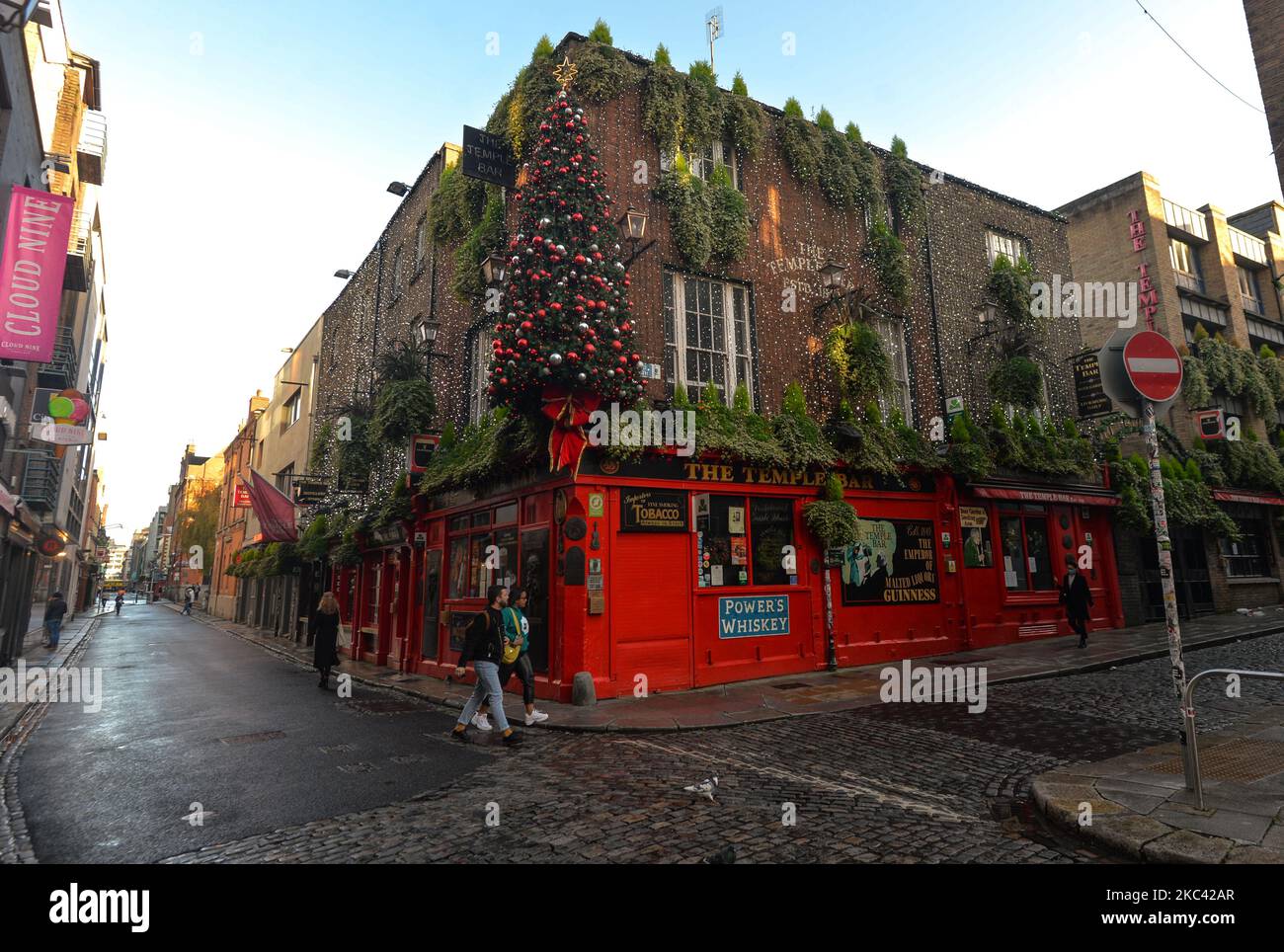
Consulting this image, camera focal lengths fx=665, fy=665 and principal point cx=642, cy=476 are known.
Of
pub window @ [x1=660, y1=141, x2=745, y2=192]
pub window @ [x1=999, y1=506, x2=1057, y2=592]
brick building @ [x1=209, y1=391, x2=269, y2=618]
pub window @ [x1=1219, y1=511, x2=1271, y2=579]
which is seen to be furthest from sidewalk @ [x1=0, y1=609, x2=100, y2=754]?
pub window @ [x1=1219, y1=511, x2=1271, y2=579]

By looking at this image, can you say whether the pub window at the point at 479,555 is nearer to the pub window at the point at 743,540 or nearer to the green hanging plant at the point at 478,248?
the pub window at the point at 743,540

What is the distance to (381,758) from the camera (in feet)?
23.8

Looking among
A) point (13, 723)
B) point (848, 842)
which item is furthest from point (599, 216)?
point (13, 723)

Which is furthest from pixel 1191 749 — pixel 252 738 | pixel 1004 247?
pixel 1004 247

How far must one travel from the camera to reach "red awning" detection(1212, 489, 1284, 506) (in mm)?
20531

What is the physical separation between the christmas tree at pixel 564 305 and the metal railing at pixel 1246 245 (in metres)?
30.4

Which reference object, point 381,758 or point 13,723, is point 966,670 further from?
point 13,723

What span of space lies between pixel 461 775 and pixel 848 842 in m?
3.75

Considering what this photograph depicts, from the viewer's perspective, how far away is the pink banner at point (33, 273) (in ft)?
34.1

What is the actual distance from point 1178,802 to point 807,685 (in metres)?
6.87

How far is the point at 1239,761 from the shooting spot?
5691 mm

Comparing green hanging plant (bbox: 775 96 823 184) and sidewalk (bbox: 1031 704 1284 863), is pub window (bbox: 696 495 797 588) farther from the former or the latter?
green hanging plant (bbox: 775 96 823 184)

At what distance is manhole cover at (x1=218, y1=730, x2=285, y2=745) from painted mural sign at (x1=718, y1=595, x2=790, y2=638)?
6998 millimetres
